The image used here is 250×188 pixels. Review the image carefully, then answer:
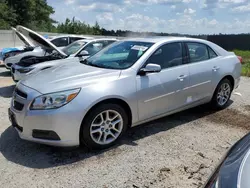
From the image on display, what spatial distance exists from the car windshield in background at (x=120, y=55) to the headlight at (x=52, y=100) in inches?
38.8

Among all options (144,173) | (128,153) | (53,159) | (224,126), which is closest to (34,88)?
(53,159)

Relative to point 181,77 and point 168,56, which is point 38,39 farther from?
point 181,77

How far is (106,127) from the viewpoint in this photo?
3.76 m

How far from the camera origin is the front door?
4047 millimetres

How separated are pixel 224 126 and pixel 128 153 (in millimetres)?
2005

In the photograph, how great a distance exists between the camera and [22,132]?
3.56 metres

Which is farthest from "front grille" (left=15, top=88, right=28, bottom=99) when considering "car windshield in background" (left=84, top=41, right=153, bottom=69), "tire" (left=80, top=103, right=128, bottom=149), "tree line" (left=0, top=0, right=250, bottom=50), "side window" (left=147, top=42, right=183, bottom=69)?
"tree line" (left=0, top=0, right=250, bottom=50)

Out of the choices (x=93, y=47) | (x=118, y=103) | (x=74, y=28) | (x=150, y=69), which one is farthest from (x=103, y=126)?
(x=74, y=28)

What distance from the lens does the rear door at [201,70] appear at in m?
4.74

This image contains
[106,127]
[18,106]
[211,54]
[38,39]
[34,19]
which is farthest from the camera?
[34,19]

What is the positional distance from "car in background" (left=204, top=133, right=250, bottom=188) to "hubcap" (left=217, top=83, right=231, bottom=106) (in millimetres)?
3599

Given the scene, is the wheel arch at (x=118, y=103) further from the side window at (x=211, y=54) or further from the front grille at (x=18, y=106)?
the side window at (x=211, y=54)

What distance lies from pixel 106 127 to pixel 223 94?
9.63ft

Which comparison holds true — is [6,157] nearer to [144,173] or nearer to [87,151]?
[87,151]
